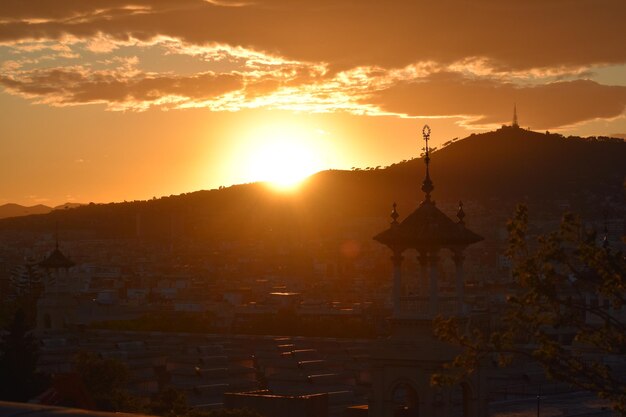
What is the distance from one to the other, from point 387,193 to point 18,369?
423 ft

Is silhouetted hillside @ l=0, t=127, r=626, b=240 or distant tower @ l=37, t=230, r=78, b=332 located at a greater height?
silhouetted hillside @ l=0, t=127, r=626, b=240

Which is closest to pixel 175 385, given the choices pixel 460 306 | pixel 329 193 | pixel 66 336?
pixel 66 336

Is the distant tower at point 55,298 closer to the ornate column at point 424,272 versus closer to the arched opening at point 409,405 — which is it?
the arched opening at point 409,405

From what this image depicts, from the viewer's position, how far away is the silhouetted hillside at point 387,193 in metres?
142

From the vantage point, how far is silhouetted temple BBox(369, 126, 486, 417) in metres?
19.7

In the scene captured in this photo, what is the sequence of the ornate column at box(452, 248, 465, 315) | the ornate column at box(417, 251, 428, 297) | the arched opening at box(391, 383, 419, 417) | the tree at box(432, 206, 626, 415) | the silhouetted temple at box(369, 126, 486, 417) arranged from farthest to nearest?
the ornate column at box(417, 251, 428, 297) → the arched opening at box(391, 383, 419, 417) → the ornate column at box(452, 248, 465, 315) → the silhouetted temple at box(369, 126, 486, 417) → the tree at box(432, 206, 626, 415)

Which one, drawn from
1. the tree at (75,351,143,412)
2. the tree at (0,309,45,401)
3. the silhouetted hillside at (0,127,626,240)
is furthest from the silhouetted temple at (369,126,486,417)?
the silhouetted hillside at (0,127,626,240)

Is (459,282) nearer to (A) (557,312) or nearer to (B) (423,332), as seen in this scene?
(B) (423,332)

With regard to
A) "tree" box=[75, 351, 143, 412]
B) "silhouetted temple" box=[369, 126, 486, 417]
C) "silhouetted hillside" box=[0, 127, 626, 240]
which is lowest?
"tree" box=[75, 351, 143, 412]

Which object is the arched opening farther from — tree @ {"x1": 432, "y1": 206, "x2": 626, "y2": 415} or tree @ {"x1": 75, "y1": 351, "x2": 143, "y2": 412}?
tree @ {"x1": 432, "y1": 206, "x2": 626, "y2": 415}

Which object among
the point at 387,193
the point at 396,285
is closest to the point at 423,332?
the point at 396,285

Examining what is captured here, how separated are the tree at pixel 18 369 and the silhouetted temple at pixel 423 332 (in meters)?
13.1

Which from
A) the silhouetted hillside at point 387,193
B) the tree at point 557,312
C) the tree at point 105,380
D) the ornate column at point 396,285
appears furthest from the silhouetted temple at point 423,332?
the silhouetted hillside at point 387,193

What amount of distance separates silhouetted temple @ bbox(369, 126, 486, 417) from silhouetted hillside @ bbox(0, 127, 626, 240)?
105926mm
